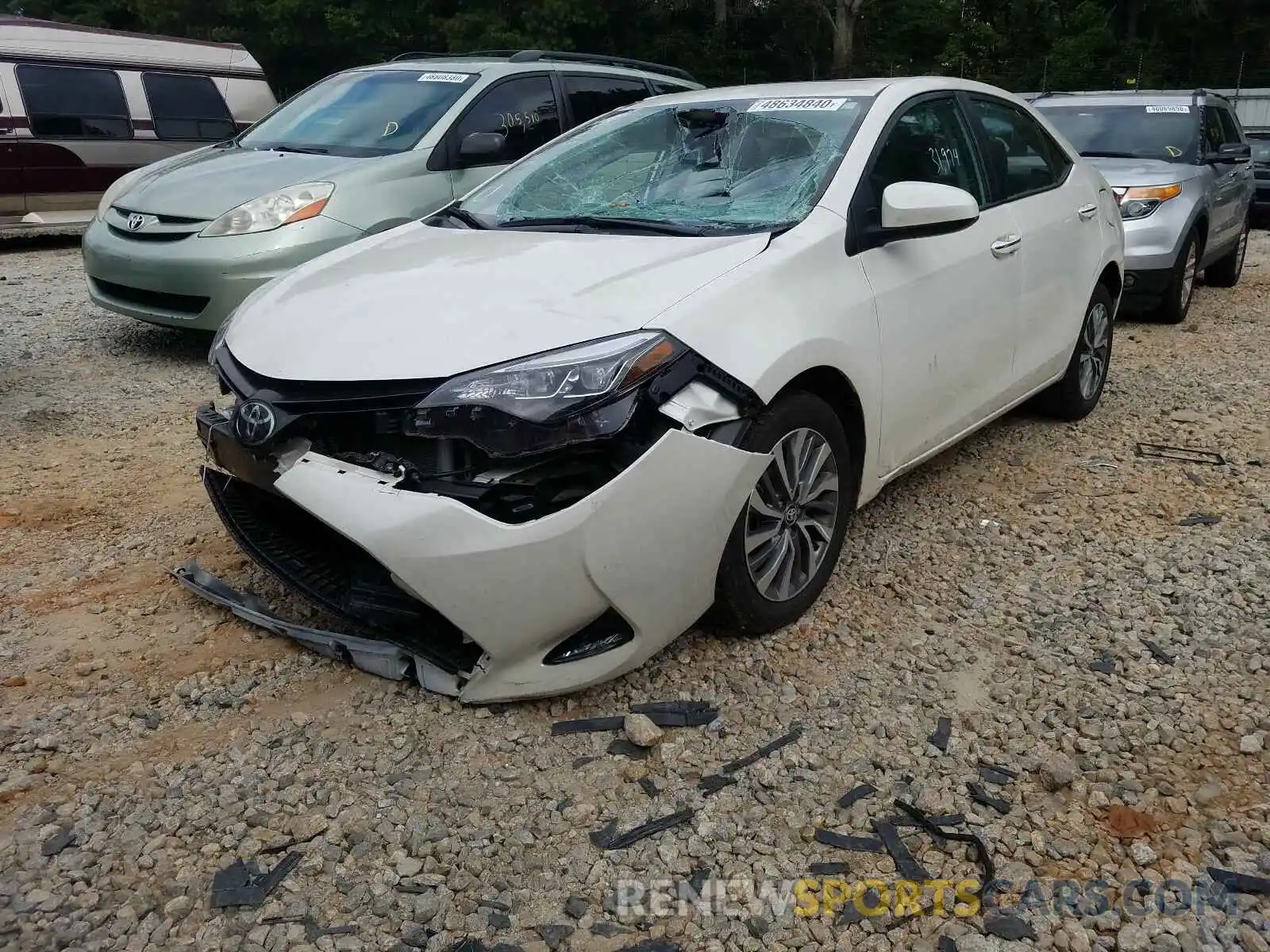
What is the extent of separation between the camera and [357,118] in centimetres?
661

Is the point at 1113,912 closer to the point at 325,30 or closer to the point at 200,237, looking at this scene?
the point at 200,237

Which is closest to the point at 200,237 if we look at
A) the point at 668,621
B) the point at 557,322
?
the point at 557,322

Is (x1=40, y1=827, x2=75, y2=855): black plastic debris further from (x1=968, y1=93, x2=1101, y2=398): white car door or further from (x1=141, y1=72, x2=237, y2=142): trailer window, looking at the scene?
(x1=141, y1=72, x2=237, y2=142): trailer window

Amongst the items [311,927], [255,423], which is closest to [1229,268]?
[255,423]

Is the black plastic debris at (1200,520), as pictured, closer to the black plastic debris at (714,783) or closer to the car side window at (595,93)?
the black plastic debris at (714,783)

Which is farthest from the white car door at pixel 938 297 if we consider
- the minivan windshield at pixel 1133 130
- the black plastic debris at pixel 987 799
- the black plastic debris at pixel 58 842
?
the minivan windshield at pixel 1133 130

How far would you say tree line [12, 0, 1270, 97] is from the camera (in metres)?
25.6

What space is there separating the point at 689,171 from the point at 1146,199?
520cm

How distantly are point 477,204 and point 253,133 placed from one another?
3752 mm

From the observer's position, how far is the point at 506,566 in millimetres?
2500

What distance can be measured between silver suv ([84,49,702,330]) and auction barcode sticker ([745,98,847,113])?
258 cm

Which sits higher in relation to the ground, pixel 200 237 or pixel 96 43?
pixel 96 43

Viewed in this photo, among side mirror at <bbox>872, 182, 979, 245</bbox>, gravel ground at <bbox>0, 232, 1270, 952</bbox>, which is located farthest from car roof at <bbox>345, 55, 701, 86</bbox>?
side mirror at <bbox>872, 182, 979, 245</bbox>

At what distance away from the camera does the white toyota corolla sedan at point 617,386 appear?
100 inches
